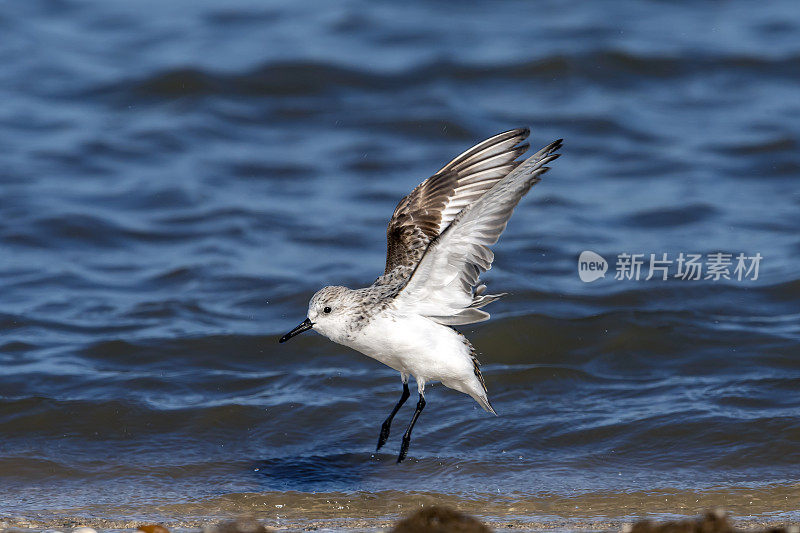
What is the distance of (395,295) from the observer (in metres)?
6.21

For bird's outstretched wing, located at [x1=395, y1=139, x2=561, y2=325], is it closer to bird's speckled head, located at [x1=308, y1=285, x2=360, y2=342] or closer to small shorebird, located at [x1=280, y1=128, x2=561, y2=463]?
small shorebird, located at [x1=280, y1=128, x2=561, y2=463]

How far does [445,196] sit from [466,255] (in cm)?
162

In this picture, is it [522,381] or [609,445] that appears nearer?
→ [609,445]

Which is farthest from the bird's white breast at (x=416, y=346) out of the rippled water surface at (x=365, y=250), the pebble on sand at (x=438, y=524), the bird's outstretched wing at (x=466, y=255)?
the pebble on sand at (x=438, y=524)

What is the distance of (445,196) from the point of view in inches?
297

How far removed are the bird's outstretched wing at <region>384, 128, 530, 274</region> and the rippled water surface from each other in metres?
1.47

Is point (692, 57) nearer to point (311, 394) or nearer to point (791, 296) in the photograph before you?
point (791, 296)

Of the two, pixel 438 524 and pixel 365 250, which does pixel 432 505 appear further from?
pixel 365 250

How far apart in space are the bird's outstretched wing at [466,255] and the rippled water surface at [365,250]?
49.2 inches

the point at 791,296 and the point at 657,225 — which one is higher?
the point at 657,225

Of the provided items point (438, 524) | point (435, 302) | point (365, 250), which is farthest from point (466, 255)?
point (365, 250)

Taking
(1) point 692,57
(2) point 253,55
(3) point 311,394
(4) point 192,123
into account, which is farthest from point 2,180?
(1) point 692,57

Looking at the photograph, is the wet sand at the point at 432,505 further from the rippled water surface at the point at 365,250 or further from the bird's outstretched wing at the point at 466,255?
the bird's outstretched wing at the point at 466,255

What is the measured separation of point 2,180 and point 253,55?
17.0 feet
